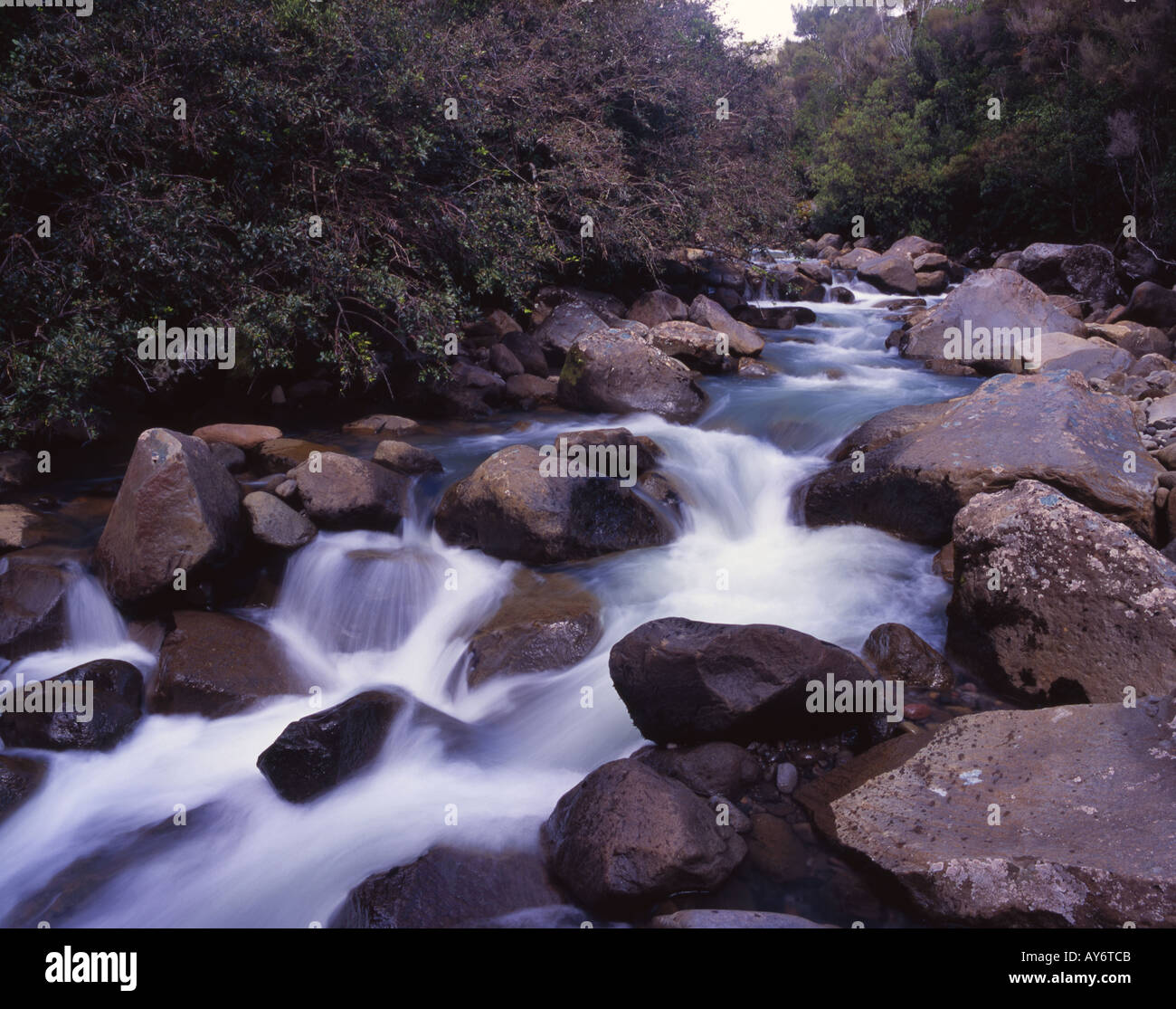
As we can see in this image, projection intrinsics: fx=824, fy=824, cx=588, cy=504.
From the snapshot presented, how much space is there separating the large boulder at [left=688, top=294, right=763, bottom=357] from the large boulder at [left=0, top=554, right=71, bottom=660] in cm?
927

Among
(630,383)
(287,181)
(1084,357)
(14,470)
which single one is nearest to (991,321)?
(1084,357)

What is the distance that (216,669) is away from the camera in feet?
18.6

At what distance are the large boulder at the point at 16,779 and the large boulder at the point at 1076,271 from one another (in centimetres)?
1812

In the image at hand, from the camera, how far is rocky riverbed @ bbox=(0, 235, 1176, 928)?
3867mm

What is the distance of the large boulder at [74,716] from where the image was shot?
5.20 metres

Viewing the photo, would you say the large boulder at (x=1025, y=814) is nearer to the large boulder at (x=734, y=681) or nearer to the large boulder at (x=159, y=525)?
the large boulder at (x=734, y=681)

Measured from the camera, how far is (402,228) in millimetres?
9664

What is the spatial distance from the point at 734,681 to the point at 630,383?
591cm

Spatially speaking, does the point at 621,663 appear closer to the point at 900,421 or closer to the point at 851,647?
the point at 851,647

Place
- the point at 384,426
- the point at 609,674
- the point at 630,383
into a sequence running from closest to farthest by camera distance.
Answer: the point at 609,674, the point at 384,426, the point at 630,383

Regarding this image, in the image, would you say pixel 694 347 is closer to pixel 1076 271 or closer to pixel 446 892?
pixel 446 892

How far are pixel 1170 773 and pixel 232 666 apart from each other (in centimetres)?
548

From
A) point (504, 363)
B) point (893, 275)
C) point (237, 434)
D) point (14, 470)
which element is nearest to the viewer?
point (14, 470)

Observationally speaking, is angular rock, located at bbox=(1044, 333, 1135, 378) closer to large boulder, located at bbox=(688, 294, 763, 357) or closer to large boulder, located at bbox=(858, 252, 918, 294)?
large boulder, located at bbox=(688, 294, 763, 357)
